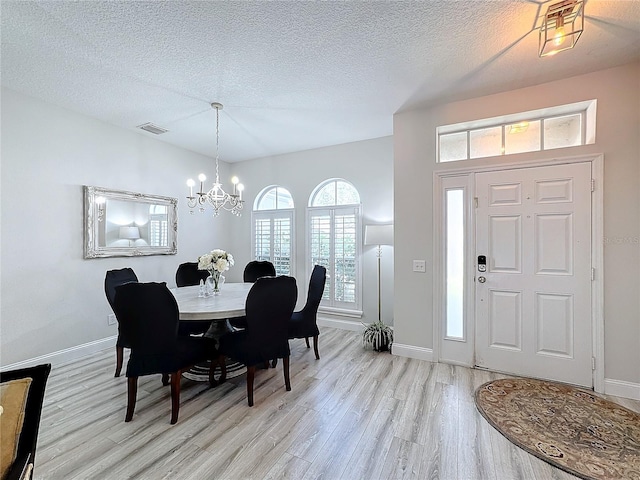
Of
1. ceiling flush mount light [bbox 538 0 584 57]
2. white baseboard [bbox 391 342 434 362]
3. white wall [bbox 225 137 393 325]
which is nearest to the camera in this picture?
ceiling flush mount light [bbox 538 0 584 57]

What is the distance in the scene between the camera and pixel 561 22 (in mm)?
1845

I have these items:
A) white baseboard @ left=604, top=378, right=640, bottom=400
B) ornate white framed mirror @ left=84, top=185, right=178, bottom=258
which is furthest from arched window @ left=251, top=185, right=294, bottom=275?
white baseboard @ left=604, top=378, right=640, bottom=400

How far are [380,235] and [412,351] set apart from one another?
1420 millimetres

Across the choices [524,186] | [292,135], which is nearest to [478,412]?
[524,186]

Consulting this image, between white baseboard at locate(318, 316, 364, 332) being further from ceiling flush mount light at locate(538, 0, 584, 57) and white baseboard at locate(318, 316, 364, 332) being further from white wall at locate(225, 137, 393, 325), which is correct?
ceiling flush mount light at locate(538, 0, 584, 57)

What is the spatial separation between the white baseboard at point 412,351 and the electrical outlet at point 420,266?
877mm

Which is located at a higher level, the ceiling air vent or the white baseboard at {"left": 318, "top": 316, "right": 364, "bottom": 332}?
the ceiling air vent

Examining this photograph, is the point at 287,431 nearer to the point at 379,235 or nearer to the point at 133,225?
the point at 379,235

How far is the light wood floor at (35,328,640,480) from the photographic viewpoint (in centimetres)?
165

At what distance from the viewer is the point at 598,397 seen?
237 cm

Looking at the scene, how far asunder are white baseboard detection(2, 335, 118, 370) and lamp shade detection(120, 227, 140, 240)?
1.29 metres

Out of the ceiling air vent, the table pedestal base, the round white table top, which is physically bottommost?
the table pedestal base

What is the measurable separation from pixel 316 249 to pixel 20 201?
348cm

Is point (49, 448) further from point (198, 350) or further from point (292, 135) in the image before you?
point (292, 135)
